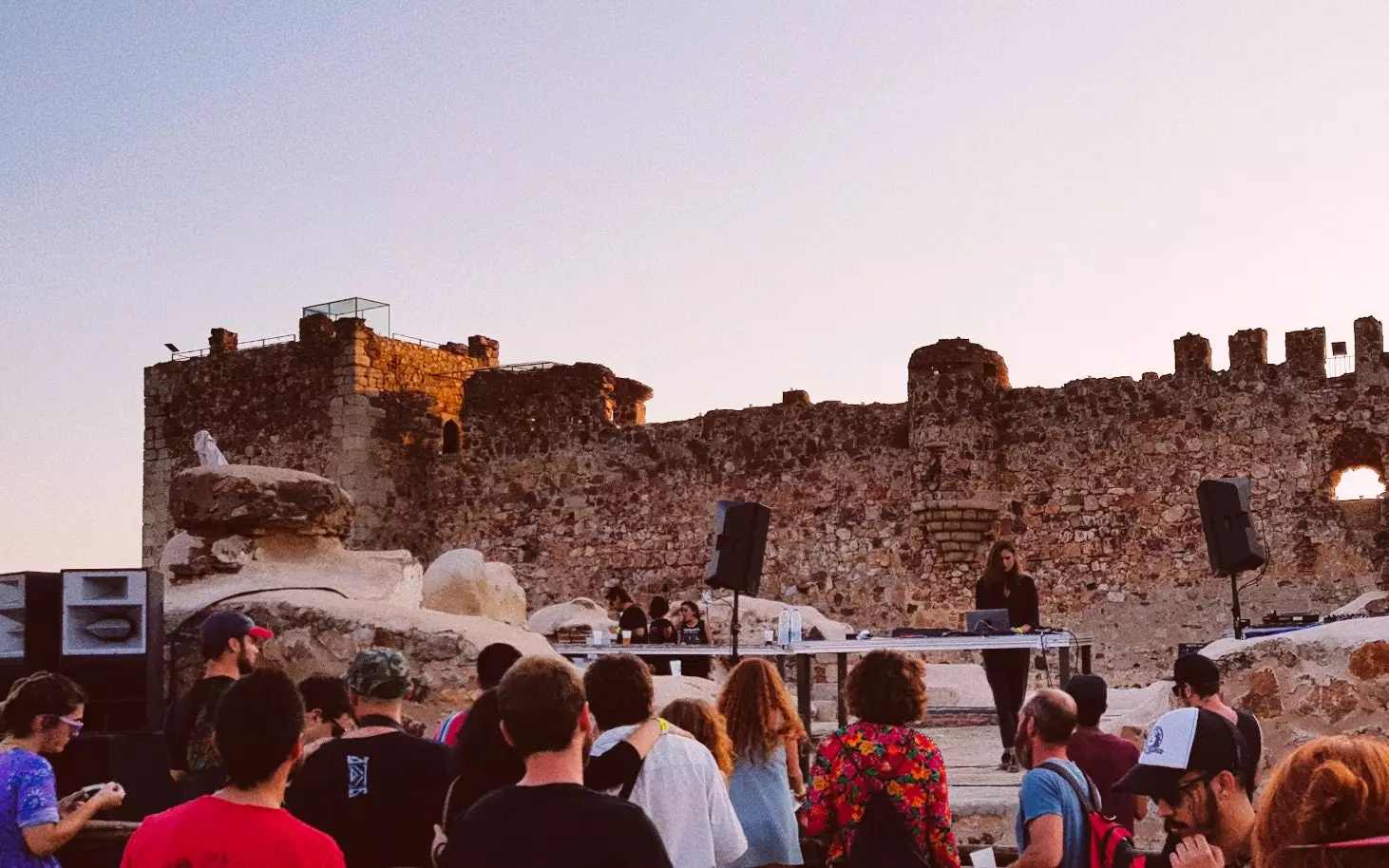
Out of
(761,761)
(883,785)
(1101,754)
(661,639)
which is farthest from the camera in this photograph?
(661,639)

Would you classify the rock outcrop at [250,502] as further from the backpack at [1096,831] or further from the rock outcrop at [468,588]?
the backpack at [1096,831]

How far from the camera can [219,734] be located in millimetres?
3266

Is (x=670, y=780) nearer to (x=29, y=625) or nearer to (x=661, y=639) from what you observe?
(x=29, y=625)

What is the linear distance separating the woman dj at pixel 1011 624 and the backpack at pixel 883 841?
450 cm

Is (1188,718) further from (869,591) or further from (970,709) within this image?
(869,591)

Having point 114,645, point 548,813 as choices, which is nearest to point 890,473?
→ point 114,645

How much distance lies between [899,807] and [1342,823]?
2.35m

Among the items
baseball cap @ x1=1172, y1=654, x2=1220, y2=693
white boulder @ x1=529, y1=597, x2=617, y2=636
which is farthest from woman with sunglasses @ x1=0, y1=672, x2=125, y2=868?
white boulder @ x1=529, y1=597, x2=617, y2=636

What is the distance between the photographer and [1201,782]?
10.4ft

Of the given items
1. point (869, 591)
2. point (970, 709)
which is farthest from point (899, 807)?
point (869, 591)

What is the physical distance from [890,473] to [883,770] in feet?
47.7

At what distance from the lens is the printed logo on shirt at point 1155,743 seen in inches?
128

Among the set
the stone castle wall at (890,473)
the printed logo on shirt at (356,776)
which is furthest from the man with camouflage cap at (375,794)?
the stone castle wall at (890,473)

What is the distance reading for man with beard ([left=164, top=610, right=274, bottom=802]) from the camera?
5.48 metres
